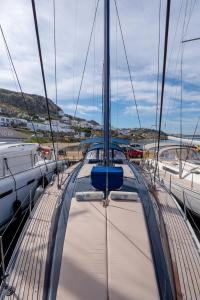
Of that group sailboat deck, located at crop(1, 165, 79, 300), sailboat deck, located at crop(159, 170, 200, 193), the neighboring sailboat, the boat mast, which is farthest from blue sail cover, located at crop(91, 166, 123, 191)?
sailboat deck, located at crop(159, 170, 200, 193)

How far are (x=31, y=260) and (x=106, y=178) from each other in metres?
1.95

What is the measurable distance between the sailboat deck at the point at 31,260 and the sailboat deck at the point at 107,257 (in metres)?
0.29

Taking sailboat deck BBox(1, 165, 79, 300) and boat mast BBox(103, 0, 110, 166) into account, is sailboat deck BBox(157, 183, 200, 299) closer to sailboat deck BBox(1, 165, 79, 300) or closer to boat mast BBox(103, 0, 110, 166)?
sailboat deck BBox(1, 165, 79, 300)

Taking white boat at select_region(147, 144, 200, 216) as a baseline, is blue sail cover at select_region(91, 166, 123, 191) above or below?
above

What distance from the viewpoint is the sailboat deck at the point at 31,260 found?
257 centimetres

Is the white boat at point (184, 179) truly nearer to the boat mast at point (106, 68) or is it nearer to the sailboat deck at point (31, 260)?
the boat mast at point (106, 68)

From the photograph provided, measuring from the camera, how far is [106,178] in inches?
179

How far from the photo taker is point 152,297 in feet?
7.78

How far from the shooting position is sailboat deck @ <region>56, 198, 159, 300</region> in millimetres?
2408

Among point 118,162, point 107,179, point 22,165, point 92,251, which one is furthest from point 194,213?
point 22,165

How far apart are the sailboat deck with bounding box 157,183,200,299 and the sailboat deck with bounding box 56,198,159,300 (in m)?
0.37

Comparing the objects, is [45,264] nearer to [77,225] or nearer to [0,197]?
[77,225]

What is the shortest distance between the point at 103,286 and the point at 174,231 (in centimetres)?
184

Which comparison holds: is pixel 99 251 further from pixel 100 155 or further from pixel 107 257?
pixel 100 155
